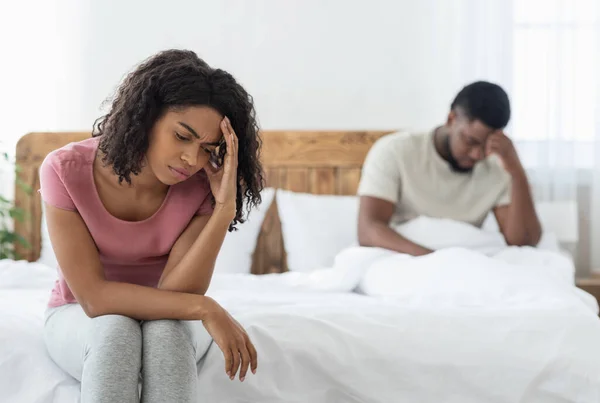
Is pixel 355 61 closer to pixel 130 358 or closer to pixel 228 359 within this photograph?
pixel 228 359

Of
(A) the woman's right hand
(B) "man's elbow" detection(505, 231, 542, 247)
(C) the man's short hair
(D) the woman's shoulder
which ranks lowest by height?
(B) "man's elbow" detection(505, 231, 542, 247)

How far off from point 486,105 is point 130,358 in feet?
5.02

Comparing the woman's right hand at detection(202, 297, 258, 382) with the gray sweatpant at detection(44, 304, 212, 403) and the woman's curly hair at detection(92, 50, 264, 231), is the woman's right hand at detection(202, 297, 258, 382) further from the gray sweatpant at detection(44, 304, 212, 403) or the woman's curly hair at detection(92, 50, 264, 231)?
the woman's curly hair at detection(92, 50, 264, 231)

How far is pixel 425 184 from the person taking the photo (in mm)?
2549

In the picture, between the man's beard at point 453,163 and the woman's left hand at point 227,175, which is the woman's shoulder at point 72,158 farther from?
the man's beard at point 453,163

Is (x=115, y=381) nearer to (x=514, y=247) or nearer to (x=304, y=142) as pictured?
(x=514, y=247)

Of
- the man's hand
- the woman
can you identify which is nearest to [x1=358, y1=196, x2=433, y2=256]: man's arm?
the man's hand

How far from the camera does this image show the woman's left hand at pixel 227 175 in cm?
147

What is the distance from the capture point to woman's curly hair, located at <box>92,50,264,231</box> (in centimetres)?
145

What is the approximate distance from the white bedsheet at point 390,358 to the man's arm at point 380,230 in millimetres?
592

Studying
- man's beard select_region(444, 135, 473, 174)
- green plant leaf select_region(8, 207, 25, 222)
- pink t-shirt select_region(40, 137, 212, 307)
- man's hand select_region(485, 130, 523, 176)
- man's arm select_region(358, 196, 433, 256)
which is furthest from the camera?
green plant leaf select_region(8, 207, 25, 222)

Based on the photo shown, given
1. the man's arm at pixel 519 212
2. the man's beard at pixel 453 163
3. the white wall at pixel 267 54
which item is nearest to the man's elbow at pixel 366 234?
the man's beard at pixel 453 163

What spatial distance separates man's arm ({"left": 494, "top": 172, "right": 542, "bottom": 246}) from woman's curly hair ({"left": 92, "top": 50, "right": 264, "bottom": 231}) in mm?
1309

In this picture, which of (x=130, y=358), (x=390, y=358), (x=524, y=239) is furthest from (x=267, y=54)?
(x=130, y=358)
